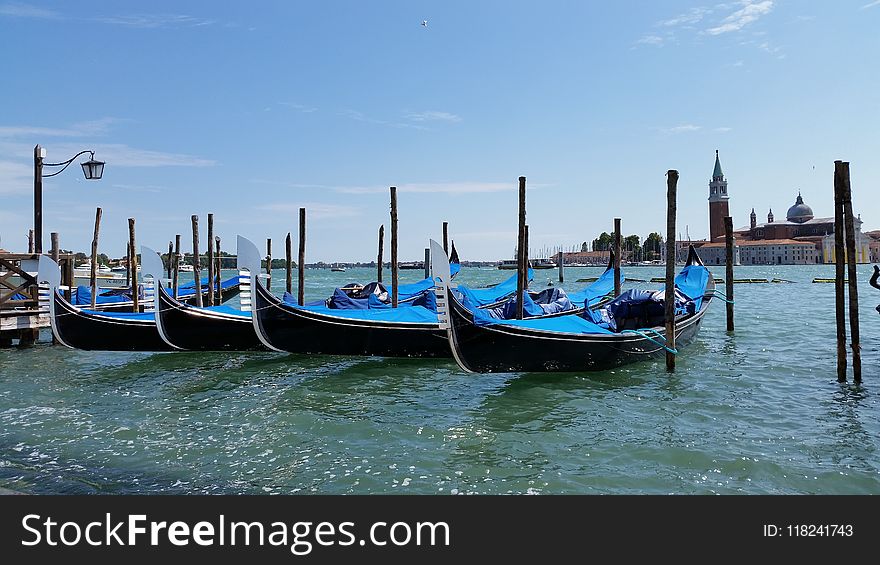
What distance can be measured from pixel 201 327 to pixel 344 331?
2.08 metres

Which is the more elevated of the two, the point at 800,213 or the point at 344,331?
the point at 800,213

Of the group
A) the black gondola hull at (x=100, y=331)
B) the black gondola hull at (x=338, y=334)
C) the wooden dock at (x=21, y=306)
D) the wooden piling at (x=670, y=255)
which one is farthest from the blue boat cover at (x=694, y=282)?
the wooden dock at (x=21, y=306)

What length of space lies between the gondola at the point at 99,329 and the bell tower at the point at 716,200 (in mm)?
92747

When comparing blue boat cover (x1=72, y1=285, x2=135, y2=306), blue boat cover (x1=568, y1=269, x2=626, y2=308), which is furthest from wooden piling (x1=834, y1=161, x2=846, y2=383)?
blue boat cover (x1=72, y1=285, x2=135, y2=306)

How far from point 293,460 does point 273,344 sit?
14.4 feet

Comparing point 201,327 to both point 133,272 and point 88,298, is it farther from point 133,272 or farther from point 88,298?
point 88,298

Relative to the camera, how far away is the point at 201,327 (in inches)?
371

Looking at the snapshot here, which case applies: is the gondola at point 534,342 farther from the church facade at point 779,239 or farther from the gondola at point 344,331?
the church facade at point 779,239

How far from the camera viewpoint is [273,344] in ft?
29.3

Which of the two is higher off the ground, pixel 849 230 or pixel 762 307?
pixel 849 230

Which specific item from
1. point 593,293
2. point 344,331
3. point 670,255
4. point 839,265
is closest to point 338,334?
point 344,331

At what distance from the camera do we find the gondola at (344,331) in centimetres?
885
